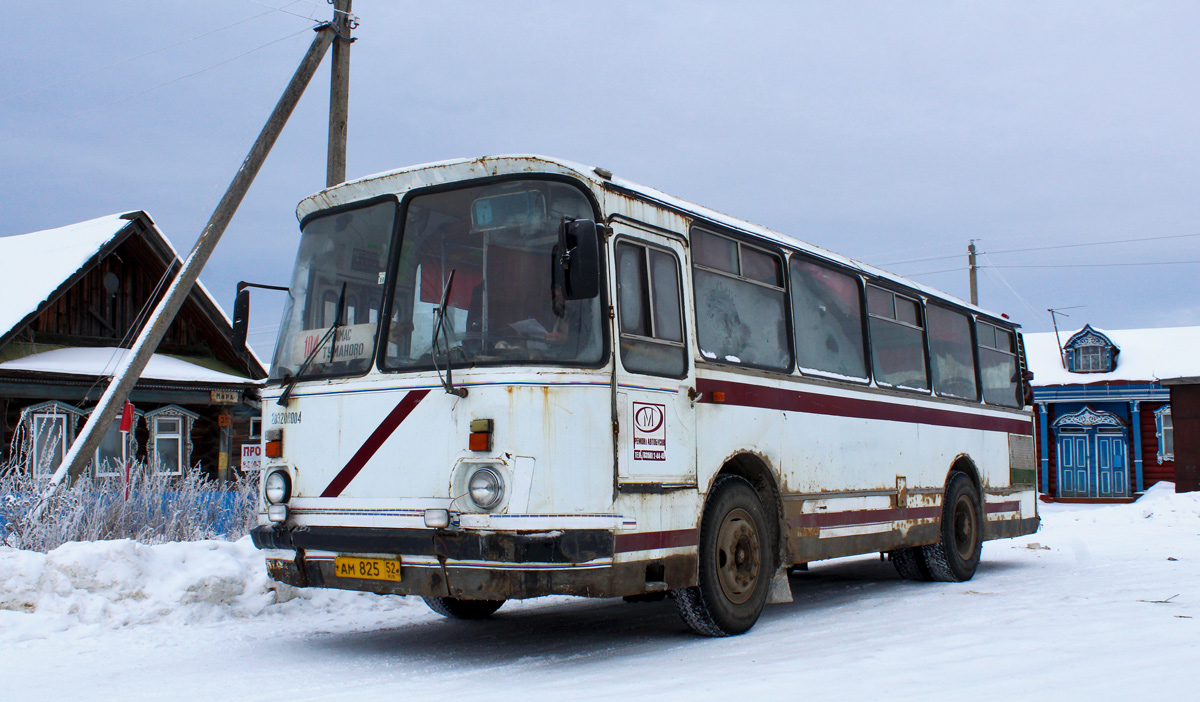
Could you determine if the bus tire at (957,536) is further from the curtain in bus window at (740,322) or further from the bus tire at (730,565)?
the bus tire at (730,565)

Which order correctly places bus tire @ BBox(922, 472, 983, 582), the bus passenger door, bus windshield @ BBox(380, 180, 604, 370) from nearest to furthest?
1. bus windshield @ BBox(380, 180, 604, 370)
2. the bus passenger door
3. bus tire @ BBox(922, 472, 983, 582)

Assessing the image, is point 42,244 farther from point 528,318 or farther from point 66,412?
point 528,318

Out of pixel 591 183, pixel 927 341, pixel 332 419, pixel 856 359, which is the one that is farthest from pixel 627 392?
pixel 927 341

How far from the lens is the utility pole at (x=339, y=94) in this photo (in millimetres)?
12680

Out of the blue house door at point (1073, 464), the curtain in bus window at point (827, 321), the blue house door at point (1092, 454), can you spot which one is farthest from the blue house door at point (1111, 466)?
the curtain in bus window at point (827, 321)

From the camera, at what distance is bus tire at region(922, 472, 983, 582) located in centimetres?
1112

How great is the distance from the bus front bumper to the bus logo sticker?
609 millimetres

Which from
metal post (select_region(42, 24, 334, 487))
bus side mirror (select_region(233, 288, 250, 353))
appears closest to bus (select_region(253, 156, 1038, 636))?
bus side mirror (select_region(233, 288, 250, 353))

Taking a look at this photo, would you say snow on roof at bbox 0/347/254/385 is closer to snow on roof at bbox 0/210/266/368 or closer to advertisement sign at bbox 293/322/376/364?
snow on roof at bbox 0/210/266/368

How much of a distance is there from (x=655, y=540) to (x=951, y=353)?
20.9 ft

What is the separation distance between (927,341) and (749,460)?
4.10 metres

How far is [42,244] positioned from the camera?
2509 cm

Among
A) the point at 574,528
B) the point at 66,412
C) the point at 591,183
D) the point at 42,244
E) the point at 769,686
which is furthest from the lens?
the point at 42,244

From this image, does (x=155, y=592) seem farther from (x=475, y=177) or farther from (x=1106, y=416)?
(x=1106, y=416)
